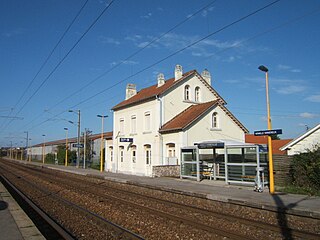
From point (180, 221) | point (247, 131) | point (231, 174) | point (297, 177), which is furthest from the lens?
point (247, 131)

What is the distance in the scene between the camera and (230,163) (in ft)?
62.3

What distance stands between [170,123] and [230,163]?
11.5m

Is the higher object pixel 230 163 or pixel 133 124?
pixel 133 124

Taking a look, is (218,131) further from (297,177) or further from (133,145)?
(297,177)

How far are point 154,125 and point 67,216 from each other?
1958cm

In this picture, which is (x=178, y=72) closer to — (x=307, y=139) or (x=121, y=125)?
(x=121, y=125)

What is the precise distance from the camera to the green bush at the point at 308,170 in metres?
16.1

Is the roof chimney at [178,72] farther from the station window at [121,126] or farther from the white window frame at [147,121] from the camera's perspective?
the station window at [121,126]

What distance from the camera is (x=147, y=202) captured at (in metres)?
13.9

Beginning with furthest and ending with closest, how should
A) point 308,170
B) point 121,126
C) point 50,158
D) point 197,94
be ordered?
point 50,158
point 121,126
point 197,94
point 308,170

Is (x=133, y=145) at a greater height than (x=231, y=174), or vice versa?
(x=133, y=145)

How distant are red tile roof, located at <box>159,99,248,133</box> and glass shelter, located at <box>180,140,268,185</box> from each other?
2940 mm

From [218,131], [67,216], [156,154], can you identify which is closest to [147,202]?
[67,216]

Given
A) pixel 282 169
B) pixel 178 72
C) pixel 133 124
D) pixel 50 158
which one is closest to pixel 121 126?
pixel 133 124
